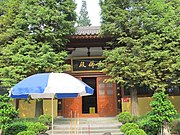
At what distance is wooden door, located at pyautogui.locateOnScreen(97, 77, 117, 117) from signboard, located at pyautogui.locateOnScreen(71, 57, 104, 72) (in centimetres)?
60

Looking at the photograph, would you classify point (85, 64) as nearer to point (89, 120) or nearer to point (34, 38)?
point (89, 120)

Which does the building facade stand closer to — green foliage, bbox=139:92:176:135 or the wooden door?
the wooden door

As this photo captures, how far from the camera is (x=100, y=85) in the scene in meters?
10.7

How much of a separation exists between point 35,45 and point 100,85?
3428 millimetres

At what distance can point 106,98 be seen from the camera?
34.9ft

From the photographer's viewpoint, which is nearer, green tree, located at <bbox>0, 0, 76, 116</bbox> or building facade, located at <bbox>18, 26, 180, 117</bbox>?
green tree, located at <bbox>0, 0, 76, 116</bbox>

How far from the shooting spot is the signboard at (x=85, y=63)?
422 inches

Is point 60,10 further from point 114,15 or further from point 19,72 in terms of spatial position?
point 19,72

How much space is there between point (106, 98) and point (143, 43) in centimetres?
306

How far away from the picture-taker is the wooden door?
10586 mm

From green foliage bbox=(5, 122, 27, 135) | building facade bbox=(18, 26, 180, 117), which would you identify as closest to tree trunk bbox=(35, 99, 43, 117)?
building facade bbox=(18, 26, 180, 117)

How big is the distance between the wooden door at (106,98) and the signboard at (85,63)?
596 millimetres

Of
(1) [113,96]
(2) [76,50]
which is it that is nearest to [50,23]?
(2) [76,50]

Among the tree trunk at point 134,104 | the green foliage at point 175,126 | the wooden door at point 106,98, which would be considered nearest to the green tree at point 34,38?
the wooden door at point 106,98
